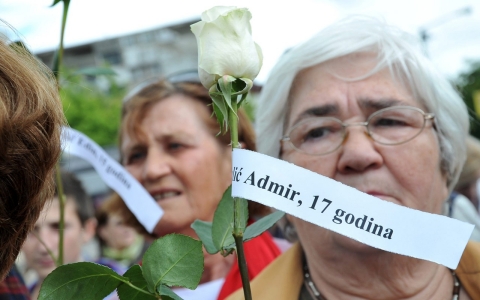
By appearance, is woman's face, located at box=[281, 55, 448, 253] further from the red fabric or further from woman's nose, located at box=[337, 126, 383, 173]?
the red fabric

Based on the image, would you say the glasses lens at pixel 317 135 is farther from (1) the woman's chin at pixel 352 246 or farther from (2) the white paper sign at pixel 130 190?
(2) the white paper sign at pixel 130 190

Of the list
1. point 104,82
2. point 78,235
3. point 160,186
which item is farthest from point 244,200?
point 104,82

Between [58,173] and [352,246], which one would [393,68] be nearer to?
[352,246]

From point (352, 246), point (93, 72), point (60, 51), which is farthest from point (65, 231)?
point (352, 246)

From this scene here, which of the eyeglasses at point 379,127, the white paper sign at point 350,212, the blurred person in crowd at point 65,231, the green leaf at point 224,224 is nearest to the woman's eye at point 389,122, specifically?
the eyeglasses at point 379,127

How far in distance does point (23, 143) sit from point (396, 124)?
1.04m

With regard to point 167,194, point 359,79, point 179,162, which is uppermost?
point 359,79

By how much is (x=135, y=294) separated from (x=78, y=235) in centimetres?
311

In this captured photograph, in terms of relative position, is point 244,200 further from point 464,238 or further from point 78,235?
point 78,235

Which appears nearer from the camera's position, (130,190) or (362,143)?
(362,143)

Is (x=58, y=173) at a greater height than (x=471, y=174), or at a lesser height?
greater

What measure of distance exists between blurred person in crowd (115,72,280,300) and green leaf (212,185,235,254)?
4.17 ft

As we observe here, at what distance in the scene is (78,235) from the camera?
383 cm

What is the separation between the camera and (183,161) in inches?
92.4
